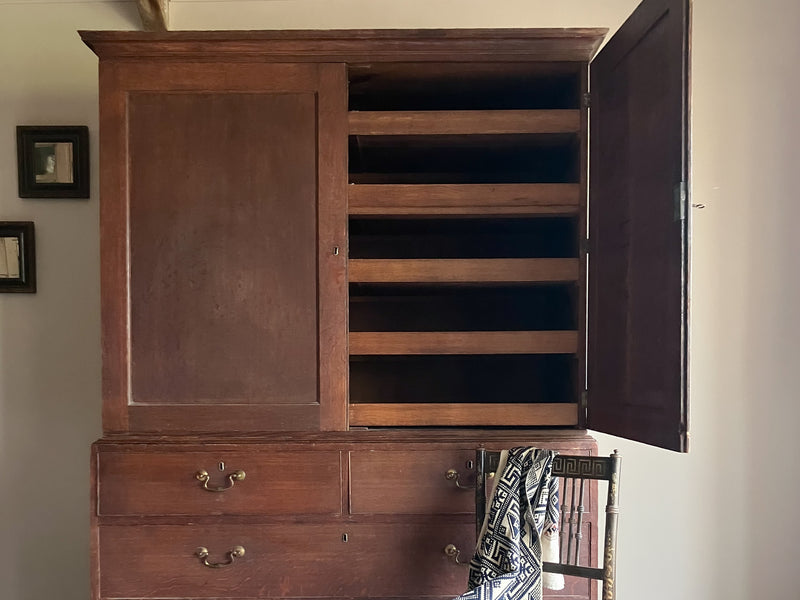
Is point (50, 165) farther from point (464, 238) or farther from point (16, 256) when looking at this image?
point (464, 238)

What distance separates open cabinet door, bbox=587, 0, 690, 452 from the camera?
3.53 feet

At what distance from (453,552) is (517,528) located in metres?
0.18

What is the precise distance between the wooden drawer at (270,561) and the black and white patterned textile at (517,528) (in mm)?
152

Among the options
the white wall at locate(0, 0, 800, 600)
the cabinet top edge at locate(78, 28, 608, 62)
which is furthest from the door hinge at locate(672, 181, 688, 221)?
the white wall at locate(0, 0, 800, 600)

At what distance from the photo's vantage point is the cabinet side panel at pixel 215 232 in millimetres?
1338

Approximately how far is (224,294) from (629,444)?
1279mm

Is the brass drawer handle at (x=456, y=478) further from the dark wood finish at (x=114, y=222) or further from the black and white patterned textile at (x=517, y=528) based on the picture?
the dark wood finish at (x=114, y=222)

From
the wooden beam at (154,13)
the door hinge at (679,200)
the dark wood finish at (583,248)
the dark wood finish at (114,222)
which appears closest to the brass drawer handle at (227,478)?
the dark wood finish at (114,222)

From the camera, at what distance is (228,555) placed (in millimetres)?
1342

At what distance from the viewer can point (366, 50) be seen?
1.33 metres

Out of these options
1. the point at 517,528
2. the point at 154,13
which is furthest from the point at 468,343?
the point at 154,13

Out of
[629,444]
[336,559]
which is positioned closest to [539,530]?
[336,559]

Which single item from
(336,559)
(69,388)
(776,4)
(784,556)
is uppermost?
(776,4)

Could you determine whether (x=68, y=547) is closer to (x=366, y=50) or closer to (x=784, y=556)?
(x=366, y=50)
